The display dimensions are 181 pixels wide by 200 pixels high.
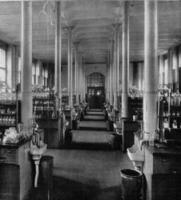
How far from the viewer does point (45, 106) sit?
365 inches

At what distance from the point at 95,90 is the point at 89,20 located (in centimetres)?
1737

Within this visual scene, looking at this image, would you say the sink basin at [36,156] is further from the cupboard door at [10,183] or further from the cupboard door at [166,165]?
the cupboard door at [166,165]

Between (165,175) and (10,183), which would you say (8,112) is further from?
(165,175)

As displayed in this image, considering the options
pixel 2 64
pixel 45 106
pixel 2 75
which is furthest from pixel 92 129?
pixel 2 64

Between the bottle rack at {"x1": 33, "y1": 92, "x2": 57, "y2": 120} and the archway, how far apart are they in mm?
19889

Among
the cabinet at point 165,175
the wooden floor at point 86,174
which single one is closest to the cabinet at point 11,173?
the wooden floor at point 86,174

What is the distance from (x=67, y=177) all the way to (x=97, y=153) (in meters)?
2.32

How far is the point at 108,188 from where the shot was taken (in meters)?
4.87

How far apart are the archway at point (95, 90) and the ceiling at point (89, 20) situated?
11.1m

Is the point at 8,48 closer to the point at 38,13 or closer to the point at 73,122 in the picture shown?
the point at 38,13

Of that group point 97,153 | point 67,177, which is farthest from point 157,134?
point 97,153

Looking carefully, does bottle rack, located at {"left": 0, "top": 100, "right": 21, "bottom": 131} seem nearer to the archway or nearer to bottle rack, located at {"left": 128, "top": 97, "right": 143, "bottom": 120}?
bottle rack, located at {"left": 128, "top": 97, "right": 143, "bottom": 120}

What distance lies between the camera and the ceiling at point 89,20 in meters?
10.5

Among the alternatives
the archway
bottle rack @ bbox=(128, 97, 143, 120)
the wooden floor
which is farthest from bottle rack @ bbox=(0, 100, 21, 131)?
the archway
